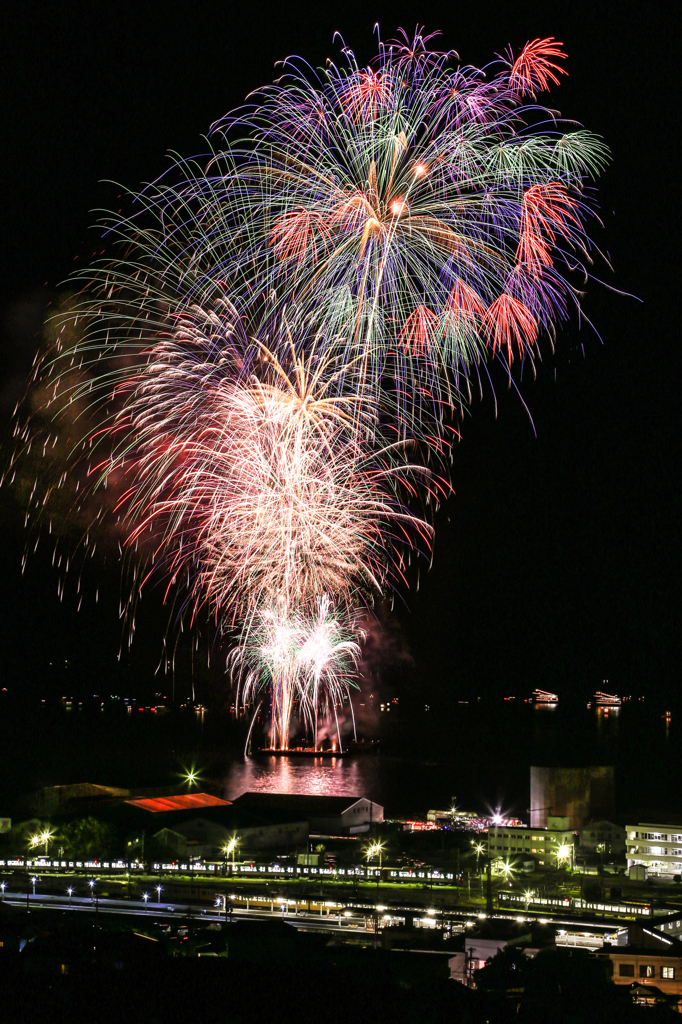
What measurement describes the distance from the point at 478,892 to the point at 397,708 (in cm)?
7254

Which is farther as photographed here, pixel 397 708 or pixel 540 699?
pixel 540 699

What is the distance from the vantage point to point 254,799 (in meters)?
25.5

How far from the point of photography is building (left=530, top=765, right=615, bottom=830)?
2411cm

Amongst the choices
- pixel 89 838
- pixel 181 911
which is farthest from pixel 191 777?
pixel 181 911

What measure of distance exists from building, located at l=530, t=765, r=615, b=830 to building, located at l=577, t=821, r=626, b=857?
2.59 m

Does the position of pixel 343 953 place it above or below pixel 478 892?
above

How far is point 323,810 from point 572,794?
601 centimetres

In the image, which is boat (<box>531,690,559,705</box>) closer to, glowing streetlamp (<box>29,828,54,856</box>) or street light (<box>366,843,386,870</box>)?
street light (<box>366,843,386,870</box>)

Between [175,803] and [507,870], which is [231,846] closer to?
[175,803]

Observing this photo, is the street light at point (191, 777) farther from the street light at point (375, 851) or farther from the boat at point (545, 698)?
the boat at point (545, 698)

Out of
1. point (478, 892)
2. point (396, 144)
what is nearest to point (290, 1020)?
point (396, 144)

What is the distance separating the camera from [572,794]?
24359 mm

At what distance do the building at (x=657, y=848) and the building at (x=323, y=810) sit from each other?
6.88 metres

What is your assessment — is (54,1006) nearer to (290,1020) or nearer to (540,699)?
(290,1020)
